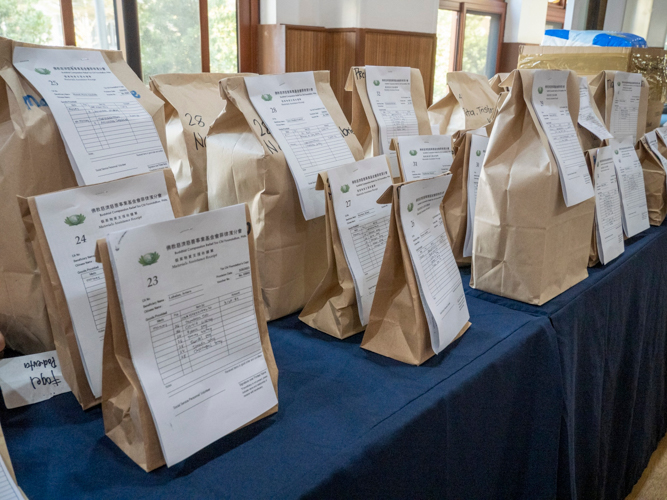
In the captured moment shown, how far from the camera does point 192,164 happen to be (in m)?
0.87

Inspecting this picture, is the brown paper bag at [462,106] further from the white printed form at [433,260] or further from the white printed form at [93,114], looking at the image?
the white printed form at [93,114]

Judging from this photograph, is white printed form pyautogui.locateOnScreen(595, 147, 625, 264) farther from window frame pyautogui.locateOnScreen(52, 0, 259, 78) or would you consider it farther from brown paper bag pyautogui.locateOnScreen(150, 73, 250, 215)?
window frame pyautogui.locateOnScreen(52, 0, 259, 78)

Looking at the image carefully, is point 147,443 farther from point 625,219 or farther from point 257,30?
point 257,30

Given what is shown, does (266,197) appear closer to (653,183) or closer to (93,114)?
(93,114)

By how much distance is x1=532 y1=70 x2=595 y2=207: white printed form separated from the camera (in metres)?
0.86

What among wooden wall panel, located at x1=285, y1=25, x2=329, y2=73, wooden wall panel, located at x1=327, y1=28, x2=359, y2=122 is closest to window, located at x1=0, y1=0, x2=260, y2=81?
wooden wall panel, located at x1=285, y1=25, x2=329, y2=73

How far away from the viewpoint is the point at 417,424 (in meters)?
0.58

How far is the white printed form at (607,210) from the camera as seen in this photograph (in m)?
1.04

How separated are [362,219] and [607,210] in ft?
2.05

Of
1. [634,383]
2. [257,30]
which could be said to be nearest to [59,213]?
[634,383]

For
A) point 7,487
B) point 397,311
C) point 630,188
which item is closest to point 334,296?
point 397,311

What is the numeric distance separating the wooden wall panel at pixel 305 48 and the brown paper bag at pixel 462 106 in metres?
2.19

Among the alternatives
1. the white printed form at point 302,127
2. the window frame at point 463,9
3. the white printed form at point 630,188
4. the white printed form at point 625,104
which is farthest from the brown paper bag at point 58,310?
the window frame at point 463,9

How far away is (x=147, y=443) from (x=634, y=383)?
1165mm
